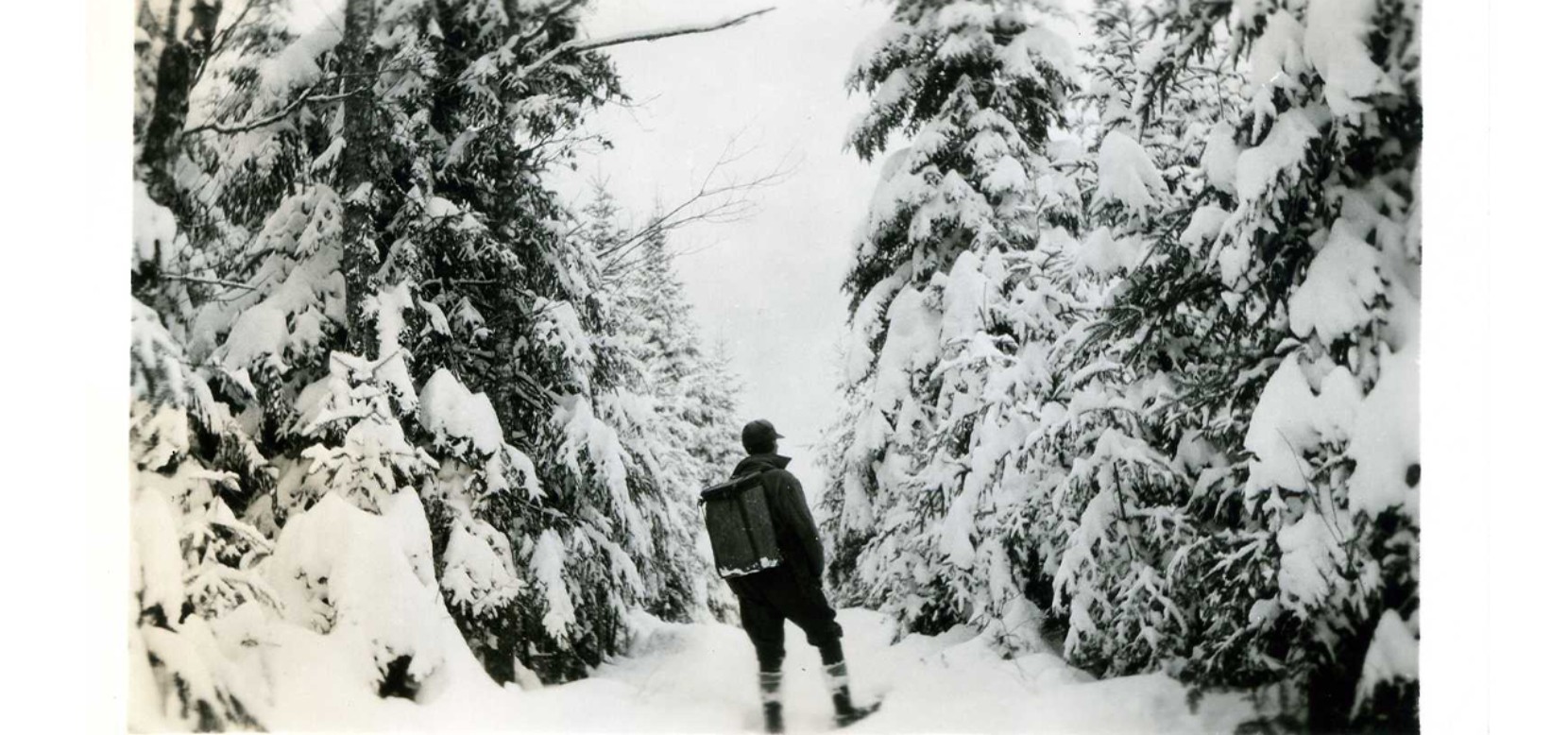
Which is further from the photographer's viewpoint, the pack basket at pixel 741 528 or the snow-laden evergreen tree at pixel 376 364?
the snow-laden evergreen tree at pixel 376 364

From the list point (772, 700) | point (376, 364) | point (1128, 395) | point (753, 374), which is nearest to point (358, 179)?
point (376, 364)

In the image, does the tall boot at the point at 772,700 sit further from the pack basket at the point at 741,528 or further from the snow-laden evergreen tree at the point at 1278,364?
the snow-laden evergreen tree at the point at 1278,364

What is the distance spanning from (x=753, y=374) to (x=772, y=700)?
152 centimetres

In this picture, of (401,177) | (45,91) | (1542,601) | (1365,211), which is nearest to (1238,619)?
(1542,601)

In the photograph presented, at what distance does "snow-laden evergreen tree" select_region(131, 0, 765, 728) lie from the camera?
5.30m

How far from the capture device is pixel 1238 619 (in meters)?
5.02

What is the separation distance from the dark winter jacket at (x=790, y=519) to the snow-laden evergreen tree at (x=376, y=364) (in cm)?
44

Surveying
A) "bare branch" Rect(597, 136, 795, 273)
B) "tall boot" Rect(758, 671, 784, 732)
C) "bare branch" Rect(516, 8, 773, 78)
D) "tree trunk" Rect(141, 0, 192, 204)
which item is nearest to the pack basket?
"tall boot" Rect(758, 671, 784, 732)

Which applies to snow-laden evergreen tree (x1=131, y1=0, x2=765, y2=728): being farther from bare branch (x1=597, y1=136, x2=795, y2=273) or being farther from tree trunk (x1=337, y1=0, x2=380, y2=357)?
bare branch (x1=597, y1=136, x2=795, y2=273)

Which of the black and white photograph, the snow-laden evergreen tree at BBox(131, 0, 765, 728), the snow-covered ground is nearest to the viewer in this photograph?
the black and white photograph

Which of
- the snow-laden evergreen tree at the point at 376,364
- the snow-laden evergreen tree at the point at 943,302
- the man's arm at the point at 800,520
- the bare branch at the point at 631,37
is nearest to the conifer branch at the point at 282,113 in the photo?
the snow-laden evergreen tree at the point at 376,364

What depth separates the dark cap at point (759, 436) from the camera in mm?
5234

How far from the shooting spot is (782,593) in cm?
521

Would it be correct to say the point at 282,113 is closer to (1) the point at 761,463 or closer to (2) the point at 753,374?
(2) the point at 753,374
